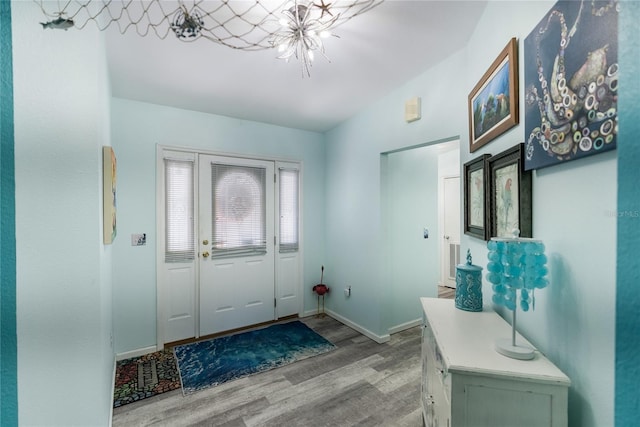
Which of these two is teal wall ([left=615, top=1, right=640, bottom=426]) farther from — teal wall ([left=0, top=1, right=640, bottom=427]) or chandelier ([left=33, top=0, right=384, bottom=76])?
chandelier ([left=33, top=0, right=384, bottom=76])

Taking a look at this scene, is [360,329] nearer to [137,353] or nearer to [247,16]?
[137,353]

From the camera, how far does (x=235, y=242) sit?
130 inches

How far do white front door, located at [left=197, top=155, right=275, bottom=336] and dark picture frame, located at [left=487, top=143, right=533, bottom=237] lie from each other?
254 cm

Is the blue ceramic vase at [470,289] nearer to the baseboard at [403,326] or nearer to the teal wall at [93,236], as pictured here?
the teal wall at [93,236]

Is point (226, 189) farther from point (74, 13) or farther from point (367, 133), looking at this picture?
point (74, 13)

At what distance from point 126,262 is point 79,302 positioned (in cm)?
173

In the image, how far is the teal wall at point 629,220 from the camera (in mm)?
516

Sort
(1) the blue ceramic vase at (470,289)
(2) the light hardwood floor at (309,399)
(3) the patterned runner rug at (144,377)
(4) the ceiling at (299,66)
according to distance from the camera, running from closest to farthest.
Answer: (1) the blue ceramic vase at (470,289) < (4) the ceiling at (299,66) < (2) the light hardwood floor at (309,399) < (3) the patterned runner rug at (144,377)

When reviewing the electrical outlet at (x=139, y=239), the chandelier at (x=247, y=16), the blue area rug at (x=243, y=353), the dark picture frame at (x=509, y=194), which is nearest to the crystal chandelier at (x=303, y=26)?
the chandelier at (x=247, y=16)

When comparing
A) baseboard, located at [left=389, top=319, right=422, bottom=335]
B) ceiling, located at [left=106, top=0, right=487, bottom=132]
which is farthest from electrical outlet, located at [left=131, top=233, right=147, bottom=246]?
baseboard, located at [left=389, top=319, right=422, bottom=335]

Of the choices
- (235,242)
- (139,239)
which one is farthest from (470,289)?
(139,239)

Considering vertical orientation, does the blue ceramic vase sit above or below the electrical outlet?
below

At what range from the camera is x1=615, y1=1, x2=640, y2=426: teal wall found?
0.52m

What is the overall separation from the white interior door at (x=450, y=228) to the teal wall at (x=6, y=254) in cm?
510
